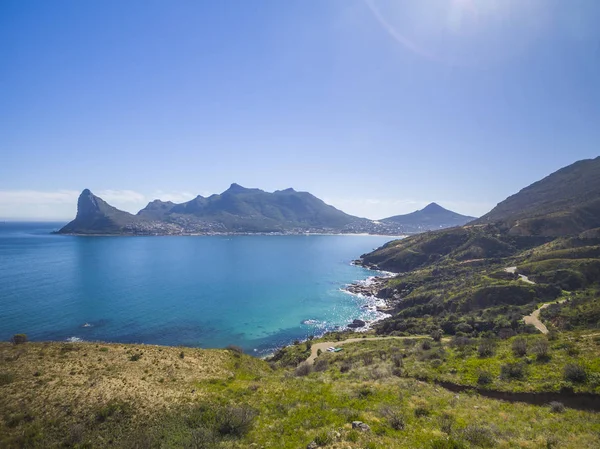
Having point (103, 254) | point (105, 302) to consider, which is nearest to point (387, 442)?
point (105, 302)

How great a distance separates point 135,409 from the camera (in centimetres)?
1906

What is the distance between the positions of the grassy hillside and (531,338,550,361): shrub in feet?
2.09

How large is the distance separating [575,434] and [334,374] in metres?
19.1

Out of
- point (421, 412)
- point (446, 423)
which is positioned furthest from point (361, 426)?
point (421, 412)

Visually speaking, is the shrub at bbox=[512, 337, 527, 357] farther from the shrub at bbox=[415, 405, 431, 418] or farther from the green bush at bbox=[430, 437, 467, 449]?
the green bush at bbox=[430, 437, 467, 449]

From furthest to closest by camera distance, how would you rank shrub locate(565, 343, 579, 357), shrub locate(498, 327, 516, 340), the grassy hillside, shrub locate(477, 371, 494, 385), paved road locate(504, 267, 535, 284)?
paved road locate(504, 267, 535, 284)
shrub locate(498, 327, 516, 340)
shrub locate(565, 343, 579, 357)
shrub locate(477, 371, 494, 385)
the grassy hillside

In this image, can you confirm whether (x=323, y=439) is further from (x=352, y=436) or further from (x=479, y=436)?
(x=479, y=436)

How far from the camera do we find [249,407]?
19.8 m

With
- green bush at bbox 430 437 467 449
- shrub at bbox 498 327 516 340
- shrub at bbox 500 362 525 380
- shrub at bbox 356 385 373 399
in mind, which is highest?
green bush at bbox 430 437 467 449

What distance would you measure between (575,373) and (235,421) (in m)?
24.2

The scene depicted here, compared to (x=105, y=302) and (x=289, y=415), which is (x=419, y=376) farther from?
(x=105, y=302)

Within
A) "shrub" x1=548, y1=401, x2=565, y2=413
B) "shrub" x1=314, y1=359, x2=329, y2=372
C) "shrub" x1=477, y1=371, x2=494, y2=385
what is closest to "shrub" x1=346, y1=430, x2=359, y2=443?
"shrub" x1=548, y1=401, x2=565, y2=413

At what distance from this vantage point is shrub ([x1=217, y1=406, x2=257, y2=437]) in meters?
16.9

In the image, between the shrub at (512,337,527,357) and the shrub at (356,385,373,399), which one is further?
the shrub at (512,337,527,357)
